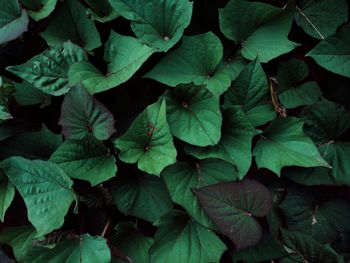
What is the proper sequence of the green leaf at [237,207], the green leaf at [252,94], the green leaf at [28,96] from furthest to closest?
the green leaf at [28,96], the green leaf at [252,94], the green leaf at [237,207]

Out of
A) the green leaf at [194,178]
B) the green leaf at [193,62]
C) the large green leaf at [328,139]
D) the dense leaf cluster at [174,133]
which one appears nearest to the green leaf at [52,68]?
the dense leaf cluster at [174,133]

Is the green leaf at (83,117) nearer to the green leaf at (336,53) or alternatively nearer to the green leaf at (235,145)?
the green leaf at (235,145)

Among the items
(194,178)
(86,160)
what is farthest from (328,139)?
(86,160)

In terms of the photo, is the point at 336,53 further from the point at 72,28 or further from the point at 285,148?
the point at 72,28

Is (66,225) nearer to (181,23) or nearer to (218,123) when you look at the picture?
(218,123)

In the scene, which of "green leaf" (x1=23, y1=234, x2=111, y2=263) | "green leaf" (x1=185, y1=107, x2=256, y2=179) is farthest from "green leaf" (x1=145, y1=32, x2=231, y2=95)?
"green leaf" (x1=23, y1=234, x2=111, y2=263)

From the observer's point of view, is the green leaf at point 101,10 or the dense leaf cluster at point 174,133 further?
the green leaf at point 101,10

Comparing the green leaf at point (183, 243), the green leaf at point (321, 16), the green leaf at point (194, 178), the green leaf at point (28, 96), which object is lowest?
the green leaf at point (183, 243)
